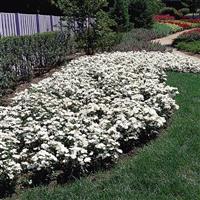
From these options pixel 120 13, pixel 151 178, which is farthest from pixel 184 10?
pixel 151 178

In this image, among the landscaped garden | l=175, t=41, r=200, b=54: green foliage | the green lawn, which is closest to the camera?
the green lawn

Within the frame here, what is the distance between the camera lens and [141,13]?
3123cm

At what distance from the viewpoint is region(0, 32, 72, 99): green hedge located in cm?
1030

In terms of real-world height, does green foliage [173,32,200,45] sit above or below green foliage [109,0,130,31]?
below

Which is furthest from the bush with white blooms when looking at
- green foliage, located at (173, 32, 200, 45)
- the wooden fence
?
green foliage, located at (173, 32, 200, 45)

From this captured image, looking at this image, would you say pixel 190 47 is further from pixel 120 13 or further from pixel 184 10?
pixel 184 10

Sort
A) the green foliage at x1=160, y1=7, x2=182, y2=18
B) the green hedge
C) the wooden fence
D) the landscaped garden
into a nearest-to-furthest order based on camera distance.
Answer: the landscaped garden
the green hedge
the wooden fence
the green foliage at x1=160, y1=7, x2=182, y2=18

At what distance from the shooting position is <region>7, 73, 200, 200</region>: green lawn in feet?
15.0

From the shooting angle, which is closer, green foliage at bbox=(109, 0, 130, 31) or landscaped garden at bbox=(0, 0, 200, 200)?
landscaped garden at bbox=(0, 0, 200, 200)

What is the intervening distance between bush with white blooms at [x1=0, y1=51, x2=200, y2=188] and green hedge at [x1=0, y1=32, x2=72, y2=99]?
1.40m

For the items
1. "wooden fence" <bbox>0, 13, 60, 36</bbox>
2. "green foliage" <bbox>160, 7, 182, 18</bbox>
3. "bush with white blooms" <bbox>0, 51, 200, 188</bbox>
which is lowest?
"green foliage" <bbox>160, 7, 182, 18</bbox>

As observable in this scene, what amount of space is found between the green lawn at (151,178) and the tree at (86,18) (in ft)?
33.0

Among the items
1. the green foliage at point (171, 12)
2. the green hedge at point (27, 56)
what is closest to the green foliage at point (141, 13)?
the green hedge at point (27, 56)

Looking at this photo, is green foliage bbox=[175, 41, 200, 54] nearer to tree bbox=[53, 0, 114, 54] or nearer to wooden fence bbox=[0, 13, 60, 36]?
tree bbox=[53, 0, 114, 54]
